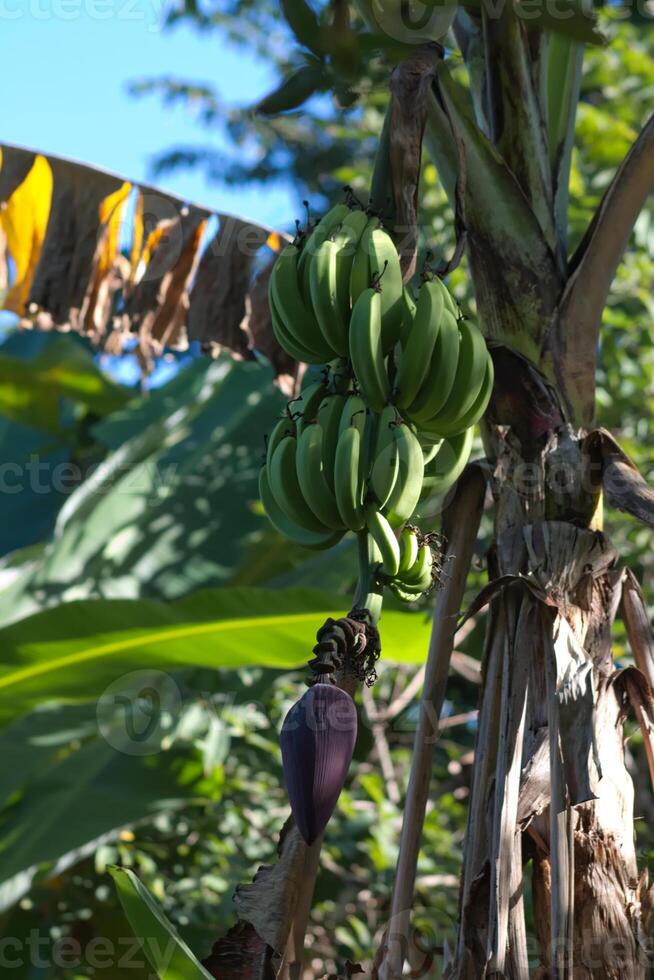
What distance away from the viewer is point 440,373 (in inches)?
36.6

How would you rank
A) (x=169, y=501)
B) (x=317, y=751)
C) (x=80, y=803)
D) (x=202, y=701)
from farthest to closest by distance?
(x=169, y=501) → (x=202, y=701) → (x=80, y=803) → (x=317, y=751)

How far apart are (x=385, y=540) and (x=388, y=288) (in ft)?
0.78

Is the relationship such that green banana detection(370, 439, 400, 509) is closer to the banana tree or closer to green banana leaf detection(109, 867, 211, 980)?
the banana tree

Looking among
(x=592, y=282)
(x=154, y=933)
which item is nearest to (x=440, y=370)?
(x=592, y=282)

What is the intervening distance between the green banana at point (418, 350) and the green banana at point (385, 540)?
12cm

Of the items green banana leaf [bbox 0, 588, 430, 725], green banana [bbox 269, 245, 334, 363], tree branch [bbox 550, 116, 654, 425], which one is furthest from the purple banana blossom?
green banana leaf [bbox 0, 588, 430, 725]

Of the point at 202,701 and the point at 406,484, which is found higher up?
the point at 202,701

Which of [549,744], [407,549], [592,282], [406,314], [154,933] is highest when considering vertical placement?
[592,282]

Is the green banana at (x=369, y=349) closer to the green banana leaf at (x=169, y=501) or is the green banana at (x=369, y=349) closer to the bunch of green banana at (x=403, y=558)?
the bunch of green banana at (x=403, y=558)

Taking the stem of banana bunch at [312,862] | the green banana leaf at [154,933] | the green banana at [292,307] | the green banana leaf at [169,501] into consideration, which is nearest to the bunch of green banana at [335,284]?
the green banana at [292,307]

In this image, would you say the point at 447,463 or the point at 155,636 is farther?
the point at 155,636

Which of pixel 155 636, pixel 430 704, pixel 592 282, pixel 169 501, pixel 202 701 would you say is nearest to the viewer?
pixel 430 704

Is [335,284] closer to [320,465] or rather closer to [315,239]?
[315,239]

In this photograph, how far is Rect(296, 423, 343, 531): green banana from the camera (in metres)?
0.88
